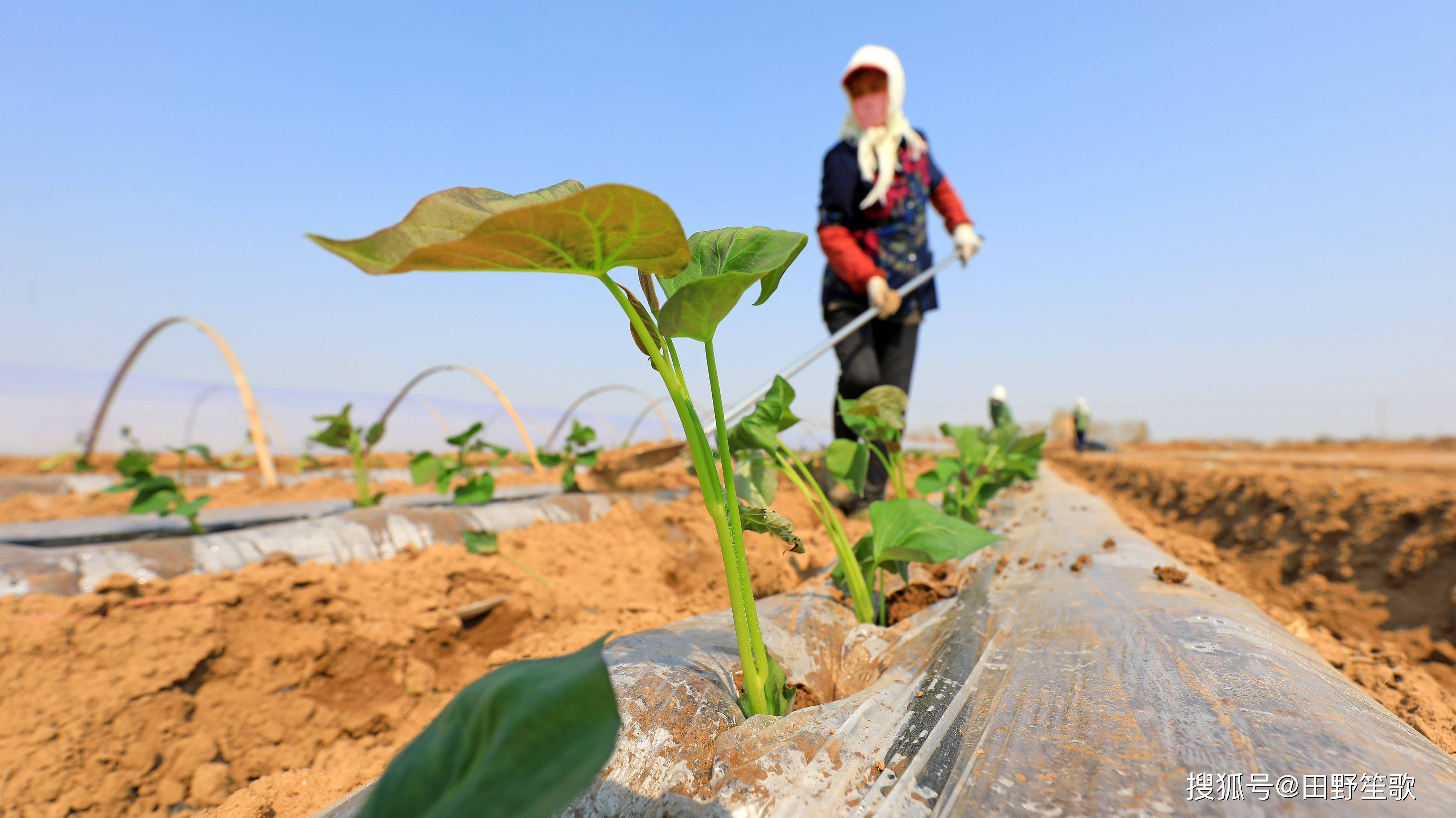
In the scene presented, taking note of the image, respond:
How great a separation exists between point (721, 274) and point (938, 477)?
5.37ft

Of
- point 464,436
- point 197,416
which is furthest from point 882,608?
point 197,416

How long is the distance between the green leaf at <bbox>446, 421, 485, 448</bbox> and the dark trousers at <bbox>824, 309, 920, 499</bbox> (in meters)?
1.57

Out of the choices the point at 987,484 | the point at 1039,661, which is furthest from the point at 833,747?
the point at 987,484

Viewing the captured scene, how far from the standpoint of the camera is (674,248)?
1.65 ft

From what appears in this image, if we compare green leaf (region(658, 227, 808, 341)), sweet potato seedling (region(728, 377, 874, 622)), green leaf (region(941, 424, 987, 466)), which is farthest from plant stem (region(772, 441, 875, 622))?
green leaf (region(941, 424, 987, 466))

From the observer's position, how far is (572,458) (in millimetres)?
3875

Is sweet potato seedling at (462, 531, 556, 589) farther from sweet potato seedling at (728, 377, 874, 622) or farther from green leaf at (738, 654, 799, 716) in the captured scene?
green leaf at (738, 654, 799, 716)

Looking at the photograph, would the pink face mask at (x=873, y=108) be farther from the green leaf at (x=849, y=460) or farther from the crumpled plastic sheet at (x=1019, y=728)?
the crumpled plastic sheet at (x=1019, y=728)

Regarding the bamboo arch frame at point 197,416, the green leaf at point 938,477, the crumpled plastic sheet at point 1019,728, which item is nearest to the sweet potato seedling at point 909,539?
the crumpled plastic sheet at point 1019,728

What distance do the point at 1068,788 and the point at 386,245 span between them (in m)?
0.66

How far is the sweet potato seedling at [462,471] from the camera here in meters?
2.59

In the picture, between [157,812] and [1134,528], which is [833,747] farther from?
[1134,528]

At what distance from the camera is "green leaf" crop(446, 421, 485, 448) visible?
2594mm

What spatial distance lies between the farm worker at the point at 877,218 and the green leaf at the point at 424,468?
6.44 ft
